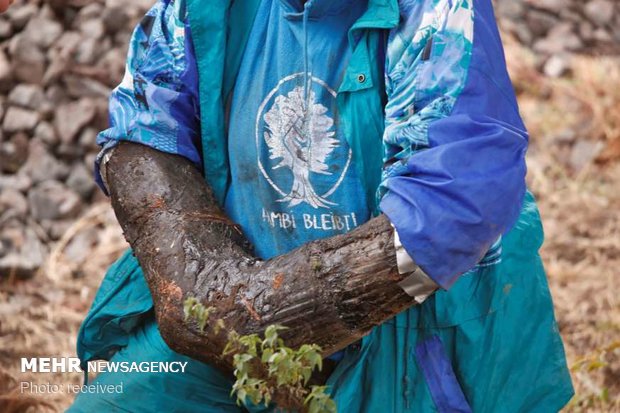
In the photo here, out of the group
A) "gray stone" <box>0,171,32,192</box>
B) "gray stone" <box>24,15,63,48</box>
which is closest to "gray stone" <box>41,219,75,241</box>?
"gray stone" <box>0,171,32,192</box>

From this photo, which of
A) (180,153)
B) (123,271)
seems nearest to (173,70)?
(180,153)

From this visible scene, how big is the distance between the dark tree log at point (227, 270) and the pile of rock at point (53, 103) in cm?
234

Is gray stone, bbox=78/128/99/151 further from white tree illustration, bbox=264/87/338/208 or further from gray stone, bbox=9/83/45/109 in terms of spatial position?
white tree illustration, bbox=264/87/338/208

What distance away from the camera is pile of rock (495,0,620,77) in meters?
6.53

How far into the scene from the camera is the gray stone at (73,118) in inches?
211

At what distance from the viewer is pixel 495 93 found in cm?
233

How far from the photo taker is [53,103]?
5461 millimetres

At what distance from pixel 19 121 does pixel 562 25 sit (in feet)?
10.6

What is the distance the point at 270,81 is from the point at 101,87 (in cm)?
305

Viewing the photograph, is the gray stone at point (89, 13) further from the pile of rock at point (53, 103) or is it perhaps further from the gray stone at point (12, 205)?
the gray stone at point (12, 205)

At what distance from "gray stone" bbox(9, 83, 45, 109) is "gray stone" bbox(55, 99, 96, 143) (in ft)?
0.37

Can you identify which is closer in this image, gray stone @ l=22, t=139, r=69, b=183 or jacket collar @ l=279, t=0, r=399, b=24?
jacket collar @ l=279, t=0, r=399, b=24

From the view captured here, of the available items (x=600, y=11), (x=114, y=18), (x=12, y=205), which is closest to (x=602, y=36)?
(x=600, y=11)

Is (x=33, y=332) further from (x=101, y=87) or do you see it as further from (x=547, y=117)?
(x=547, y=117)
